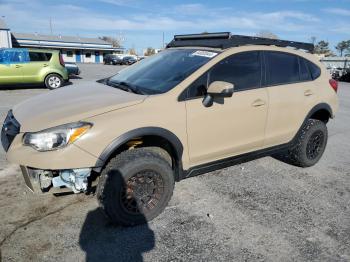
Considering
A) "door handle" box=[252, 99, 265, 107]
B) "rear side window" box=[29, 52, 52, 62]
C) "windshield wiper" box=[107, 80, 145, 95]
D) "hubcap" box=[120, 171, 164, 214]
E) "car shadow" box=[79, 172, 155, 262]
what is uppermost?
"rear side window" box=[29, 52, 52, 62]

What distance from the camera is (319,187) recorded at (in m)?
4.42

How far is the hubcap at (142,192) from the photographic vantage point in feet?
10.6

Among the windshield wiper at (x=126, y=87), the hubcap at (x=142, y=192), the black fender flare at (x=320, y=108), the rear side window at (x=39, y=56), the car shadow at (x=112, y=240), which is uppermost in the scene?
the rear side window at (x=39, y=56)

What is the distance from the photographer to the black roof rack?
3982 millimetres

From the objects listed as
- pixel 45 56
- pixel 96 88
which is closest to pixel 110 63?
pixel 45 56

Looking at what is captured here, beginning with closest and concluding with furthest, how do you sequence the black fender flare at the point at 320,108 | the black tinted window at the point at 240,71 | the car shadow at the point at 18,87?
1. the black tinted window at the point at 240,71
2. the black fender flare at the point at 320,108
3. the car shadow at the point at 18,87

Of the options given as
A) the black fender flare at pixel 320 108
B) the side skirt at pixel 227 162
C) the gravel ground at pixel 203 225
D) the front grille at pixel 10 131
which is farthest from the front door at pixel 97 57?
the front grille at pixel 10 131

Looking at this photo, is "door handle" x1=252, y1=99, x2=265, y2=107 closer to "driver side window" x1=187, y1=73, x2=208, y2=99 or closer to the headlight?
"driver side window" x1=187, y1=73, x2=208, y2=99

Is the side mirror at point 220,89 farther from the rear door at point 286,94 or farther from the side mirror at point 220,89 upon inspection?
the rear door at point 286,94

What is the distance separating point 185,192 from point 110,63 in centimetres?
4482

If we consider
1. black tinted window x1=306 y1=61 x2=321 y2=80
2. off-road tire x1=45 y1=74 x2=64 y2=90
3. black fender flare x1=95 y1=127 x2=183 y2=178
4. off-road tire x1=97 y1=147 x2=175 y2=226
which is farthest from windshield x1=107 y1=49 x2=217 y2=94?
off-road tire x1=45 y1=74 x2=64 y2=90

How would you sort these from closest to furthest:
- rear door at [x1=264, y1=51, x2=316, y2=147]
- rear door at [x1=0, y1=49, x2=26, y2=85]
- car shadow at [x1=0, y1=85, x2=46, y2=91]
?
rear door at [x1=264, y1=51, x2=316, y2=147] < rear door at [x1=0, y1=49, x2=26, y2=85] < car shadow at [x1=0, y1=85, x2=46, y2=91]

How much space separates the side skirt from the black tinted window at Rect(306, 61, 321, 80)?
107 centimetres

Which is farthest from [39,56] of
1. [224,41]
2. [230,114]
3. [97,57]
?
[97,57]
